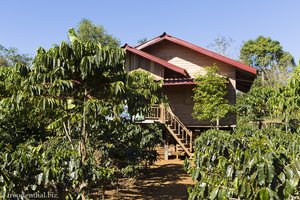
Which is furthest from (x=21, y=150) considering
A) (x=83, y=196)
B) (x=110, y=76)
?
(x=110, y=76)

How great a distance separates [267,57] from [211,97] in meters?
27.1

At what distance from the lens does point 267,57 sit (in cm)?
3906

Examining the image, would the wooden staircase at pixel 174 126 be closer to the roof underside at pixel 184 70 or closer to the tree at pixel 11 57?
the roof underside at pixel 184 70

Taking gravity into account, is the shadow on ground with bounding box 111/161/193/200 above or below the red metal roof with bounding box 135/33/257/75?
below

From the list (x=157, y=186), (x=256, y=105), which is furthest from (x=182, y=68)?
(x=157, y=186)

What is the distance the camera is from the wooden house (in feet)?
57.2

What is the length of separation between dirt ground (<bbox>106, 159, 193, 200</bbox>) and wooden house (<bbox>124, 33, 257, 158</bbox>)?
14.5 ft

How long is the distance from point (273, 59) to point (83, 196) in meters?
39.2

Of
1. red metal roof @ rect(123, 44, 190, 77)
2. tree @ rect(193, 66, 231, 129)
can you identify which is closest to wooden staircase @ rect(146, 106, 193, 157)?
tree @ rect(193, 66, 231, 129)

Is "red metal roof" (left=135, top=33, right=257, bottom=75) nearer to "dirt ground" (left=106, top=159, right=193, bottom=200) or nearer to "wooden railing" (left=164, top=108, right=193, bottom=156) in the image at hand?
"wooden railing" (left=164, top=108, right=193, bottom=156)

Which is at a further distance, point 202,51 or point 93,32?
point 93,32

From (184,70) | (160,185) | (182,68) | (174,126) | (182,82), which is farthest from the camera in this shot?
(182,68)

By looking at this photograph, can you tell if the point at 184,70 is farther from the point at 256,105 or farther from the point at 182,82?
the point at 256,105

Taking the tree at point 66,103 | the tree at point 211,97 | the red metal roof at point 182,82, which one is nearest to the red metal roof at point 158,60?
the red metal roof at point 182,82
